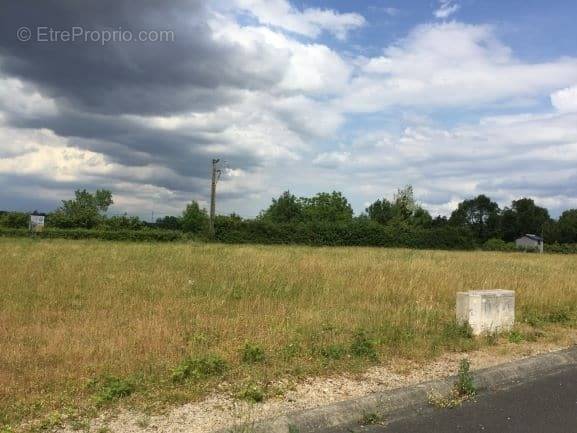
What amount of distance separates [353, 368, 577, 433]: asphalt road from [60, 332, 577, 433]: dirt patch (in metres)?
0.71

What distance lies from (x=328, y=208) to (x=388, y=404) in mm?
92224

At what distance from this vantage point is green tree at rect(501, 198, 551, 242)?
11488 cm

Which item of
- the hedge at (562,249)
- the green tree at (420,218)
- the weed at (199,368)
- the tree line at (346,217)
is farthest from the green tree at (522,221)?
the weed at (199,368)

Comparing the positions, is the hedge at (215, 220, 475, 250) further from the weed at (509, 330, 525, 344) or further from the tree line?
the weed at (509, 330, 525, 344)

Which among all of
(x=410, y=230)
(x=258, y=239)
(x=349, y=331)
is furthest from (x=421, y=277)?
(x=410, y=230)

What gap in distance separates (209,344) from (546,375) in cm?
439

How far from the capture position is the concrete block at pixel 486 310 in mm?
8570

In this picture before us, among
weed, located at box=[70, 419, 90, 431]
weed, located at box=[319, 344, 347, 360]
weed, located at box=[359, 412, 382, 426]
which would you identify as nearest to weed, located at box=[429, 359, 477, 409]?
weed, located at box=[359, 412, 382, 426]

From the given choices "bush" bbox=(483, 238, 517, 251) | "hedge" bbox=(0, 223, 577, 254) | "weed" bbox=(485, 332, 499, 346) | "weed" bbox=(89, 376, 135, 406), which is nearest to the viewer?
"weed" bbox=(89, 376, 135, 406)

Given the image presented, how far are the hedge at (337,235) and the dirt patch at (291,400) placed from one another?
4512cm

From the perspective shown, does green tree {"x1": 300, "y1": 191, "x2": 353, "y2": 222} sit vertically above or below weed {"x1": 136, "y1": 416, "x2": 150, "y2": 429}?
above

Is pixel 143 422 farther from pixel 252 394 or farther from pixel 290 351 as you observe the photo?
pixel 290 351

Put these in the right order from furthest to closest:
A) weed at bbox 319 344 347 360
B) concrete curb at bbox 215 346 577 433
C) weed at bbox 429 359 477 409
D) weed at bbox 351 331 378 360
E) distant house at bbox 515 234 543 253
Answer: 1. distant house at bbox 515 234 543 253
2. weed at bbox 351 331 378 360
3. weed at bbox 319 344 347 360
4. weed at bbox 429 359 477 409
5. concrete curb at bbox 215 346 577 433

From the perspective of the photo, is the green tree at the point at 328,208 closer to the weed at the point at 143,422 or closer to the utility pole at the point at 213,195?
the utility pole at the point at 213,195
